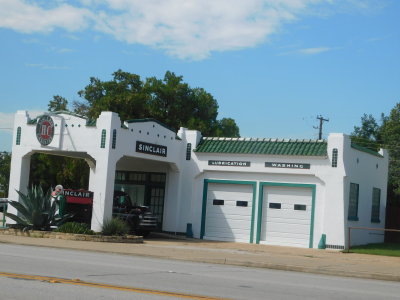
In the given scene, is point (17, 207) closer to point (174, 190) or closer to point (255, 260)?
point (174, 190)

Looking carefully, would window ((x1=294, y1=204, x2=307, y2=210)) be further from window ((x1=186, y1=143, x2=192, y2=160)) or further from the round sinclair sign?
the round sinclair sign

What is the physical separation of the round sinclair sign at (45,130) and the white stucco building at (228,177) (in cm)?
4

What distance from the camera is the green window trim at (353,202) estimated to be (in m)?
26.7

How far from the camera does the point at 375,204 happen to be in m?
30.4

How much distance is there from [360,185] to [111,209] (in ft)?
35.4

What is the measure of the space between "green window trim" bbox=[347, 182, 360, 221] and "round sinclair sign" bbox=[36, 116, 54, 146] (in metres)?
12.5

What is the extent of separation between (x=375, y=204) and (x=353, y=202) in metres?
3.72

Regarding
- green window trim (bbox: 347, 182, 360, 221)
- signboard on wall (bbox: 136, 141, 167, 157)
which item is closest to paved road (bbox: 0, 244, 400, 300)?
signboard on wall (bbox: 136, 141, 167, 157)

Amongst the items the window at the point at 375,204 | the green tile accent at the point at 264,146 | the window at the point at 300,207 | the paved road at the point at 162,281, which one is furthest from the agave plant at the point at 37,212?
the window at the point at 375,204

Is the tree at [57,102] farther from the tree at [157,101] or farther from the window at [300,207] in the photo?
the window at [300,207]

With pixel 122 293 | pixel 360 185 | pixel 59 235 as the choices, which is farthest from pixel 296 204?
pixel 122 293

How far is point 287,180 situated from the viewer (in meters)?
27.2

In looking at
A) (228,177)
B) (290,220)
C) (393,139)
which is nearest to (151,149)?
(228,177)

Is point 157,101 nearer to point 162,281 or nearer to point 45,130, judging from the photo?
point 45,130
